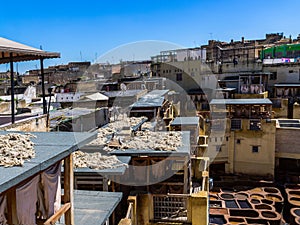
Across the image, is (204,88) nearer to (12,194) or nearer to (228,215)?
(228,215)

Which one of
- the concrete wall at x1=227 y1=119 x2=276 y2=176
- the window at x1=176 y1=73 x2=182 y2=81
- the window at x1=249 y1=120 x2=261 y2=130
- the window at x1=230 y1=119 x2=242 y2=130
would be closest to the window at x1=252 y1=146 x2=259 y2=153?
the concrete wall at x1=227 y1=119 x2=276 y2=176

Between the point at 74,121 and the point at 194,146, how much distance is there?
6242 mm

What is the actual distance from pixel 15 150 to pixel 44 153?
17.3 inches

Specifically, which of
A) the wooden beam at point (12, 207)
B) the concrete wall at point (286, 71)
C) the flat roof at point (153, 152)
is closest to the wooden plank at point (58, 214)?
the wooden beam at point (12, 207)

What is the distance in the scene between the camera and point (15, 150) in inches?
179

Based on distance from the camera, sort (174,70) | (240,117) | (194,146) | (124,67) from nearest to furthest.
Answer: (194,146), (240,117), (174,70), (124,67)

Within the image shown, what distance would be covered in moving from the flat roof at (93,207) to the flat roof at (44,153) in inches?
68.3

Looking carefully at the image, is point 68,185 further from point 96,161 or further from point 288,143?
point 288,143

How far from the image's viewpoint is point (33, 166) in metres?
3.95

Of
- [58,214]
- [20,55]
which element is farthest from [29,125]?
[58,214]

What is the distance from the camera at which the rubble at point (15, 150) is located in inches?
160

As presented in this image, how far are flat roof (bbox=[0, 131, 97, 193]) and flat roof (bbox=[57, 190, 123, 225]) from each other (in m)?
1.73

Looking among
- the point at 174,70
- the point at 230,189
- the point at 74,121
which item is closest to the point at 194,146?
the point at 74,121

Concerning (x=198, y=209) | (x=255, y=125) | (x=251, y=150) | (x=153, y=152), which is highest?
(x=153, y=152)
